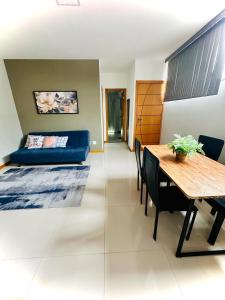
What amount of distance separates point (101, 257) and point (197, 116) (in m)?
2.78

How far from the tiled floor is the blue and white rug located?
18cm

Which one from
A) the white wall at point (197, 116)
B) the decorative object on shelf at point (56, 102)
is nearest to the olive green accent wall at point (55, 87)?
the decorative object on shelf at point (56, 102)

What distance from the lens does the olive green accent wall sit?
362 cm

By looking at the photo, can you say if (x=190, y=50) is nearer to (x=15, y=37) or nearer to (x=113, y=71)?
(x=113, y=71)

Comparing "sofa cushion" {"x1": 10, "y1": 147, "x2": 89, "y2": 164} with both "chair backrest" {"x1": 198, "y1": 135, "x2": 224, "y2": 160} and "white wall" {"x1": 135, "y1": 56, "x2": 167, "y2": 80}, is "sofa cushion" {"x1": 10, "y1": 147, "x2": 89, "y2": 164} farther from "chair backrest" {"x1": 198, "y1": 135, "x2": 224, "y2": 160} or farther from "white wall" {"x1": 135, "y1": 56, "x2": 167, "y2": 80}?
"white wall" {"x1": 135, "y1": 56, "x2": 167, "y2": 80}

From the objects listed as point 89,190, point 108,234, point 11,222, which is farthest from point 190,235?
point 11,222

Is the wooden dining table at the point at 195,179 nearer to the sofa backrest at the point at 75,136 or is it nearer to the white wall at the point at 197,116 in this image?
the white wall at the point at 197,116

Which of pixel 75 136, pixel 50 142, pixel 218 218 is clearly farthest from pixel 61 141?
pixel 218 218

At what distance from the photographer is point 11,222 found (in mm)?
1767

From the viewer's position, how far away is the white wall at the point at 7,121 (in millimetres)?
3396

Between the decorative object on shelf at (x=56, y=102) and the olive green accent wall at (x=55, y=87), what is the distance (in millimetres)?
110

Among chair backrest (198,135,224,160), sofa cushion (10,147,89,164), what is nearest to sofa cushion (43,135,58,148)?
sofa cushion (10,147,89,164)

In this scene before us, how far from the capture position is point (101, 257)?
4.40 ft

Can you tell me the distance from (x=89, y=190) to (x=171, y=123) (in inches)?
109
